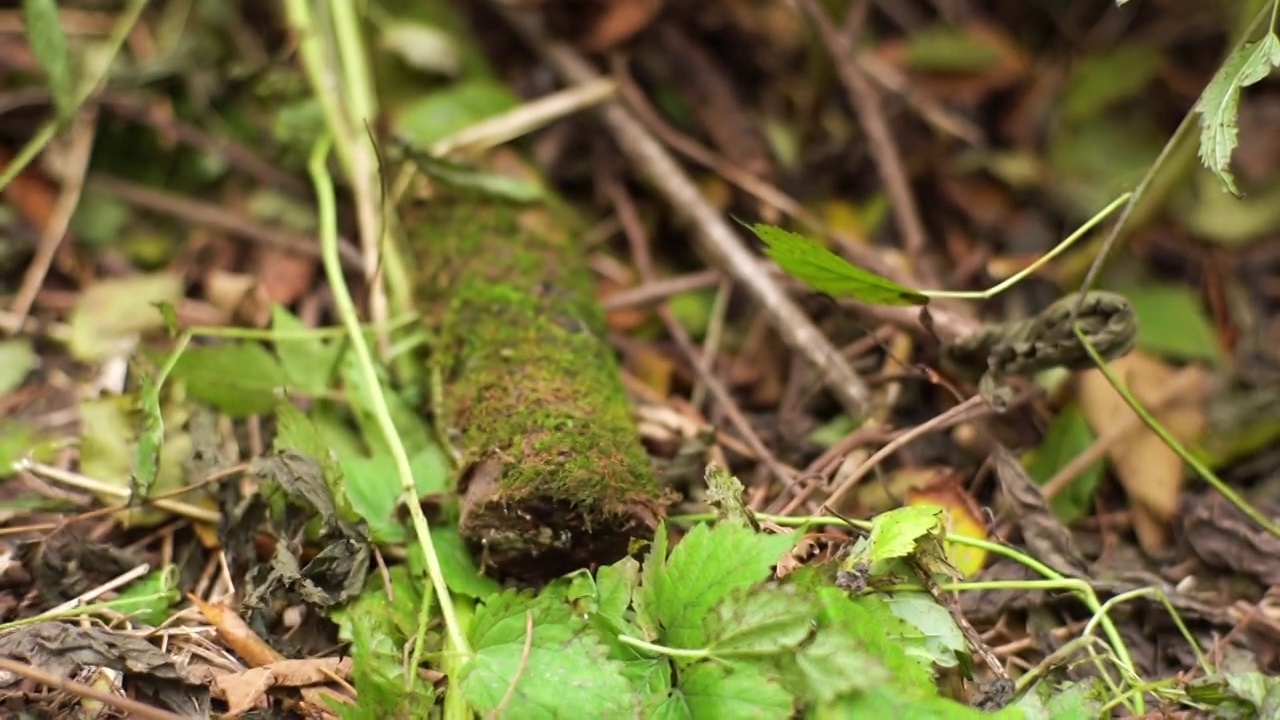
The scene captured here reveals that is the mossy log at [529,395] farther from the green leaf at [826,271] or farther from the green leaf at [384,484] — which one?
the green leaf at [826,271]

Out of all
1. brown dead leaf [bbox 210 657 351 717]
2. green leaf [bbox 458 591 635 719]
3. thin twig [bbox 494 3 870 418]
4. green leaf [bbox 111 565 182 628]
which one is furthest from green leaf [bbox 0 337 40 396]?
thin twig [bbox 494 3 870 418]

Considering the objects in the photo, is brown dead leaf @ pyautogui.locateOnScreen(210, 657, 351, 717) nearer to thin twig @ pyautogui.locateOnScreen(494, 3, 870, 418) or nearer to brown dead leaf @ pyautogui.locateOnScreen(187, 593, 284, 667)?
brown dead leaf @ pyautogui.locateOnScreen(187, 593, 284, 667)

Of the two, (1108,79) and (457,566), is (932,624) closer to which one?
(457,566)

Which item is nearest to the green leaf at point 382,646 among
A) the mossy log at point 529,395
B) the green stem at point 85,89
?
the mossy log at point 529,395

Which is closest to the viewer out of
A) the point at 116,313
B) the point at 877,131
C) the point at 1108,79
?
the point at 116,313

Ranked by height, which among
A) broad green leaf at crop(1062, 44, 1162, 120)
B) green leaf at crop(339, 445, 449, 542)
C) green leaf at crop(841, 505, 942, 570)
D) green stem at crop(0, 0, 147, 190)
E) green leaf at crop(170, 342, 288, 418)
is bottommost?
green leaf at crop(339, 445, 449, 542)

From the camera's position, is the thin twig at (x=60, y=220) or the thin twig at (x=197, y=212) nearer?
the thin twig at (x=60, y=220)

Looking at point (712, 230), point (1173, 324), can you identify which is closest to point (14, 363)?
point (712, 230)
